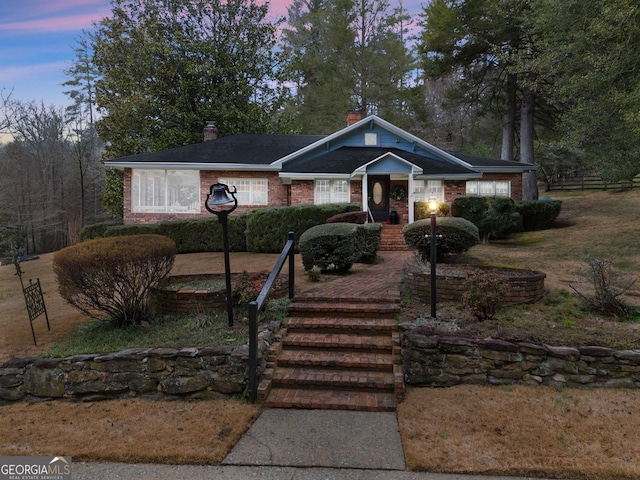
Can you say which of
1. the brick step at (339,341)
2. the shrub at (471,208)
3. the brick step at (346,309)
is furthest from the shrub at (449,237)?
the shrub at (471,208)

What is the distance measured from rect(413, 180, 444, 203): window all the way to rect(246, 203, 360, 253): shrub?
208 inches

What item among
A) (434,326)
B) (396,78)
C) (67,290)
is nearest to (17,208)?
(67,290)

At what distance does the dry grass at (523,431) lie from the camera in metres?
2.87

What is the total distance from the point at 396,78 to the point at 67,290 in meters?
25.1

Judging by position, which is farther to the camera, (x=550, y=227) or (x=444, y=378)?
(x=550, y=227)

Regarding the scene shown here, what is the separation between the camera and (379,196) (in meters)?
16.2

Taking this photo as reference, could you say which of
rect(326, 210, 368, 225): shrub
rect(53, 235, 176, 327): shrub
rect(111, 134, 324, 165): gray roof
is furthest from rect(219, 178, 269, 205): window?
rect(53, 235, 176, 327): shrub

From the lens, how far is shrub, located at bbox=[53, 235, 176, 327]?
4.88 m

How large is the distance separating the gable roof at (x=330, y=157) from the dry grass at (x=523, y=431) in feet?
36.5

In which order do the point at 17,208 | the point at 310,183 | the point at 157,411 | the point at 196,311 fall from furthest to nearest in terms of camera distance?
the point at 17,208, the point at 310,183, the point at 196,311, the point at 157,411

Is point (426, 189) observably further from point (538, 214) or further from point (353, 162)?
point (538, 214)

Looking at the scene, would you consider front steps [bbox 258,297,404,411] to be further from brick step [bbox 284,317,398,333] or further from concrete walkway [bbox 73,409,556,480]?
concrete walkway [bbox 73,409,556,480]

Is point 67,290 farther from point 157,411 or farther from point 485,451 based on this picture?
point 485,451

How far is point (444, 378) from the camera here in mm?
4281
